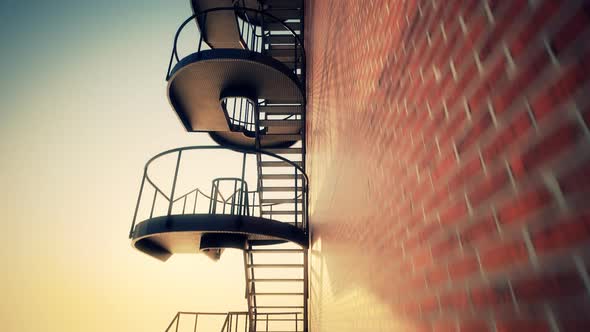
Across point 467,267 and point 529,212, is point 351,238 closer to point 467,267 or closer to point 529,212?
point 467,267

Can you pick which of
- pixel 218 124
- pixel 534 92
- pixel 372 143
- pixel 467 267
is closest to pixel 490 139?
pixel 534 92

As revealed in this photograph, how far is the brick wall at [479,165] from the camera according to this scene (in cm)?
67

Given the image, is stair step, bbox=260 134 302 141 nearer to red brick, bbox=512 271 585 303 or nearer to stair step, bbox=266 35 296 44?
stair step, bbox=266 35 296 44

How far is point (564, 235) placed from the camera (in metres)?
0.68

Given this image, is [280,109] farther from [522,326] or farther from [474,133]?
[522,326]

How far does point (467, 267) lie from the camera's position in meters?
1.00

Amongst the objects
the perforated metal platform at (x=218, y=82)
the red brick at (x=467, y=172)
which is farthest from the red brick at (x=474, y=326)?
the perforated metal platform at (x=218, y=82)

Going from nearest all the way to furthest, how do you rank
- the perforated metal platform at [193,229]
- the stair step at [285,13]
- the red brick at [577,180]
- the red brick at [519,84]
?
the red brick at [577,180]
the red brick at [519,84]
the perforated metal platform at [193,229]
the stair step at [285,13]

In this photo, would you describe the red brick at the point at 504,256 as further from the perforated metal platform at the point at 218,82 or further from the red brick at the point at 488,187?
the perforated metal platform at the point at 218,82

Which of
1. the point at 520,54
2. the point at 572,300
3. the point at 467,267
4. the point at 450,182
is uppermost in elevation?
the point at 520,54

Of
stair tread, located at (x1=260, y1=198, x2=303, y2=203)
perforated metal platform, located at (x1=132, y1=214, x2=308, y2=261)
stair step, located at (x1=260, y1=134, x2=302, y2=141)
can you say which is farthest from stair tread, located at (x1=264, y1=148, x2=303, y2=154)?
perforated metal platform, located at (x1=132, y1=214, x2=308, y2=261)

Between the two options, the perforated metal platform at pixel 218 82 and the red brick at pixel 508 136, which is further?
the perforated metal platform at pixel 218 82

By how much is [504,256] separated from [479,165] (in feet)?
0.89

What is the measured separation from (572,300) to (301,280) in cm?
623
